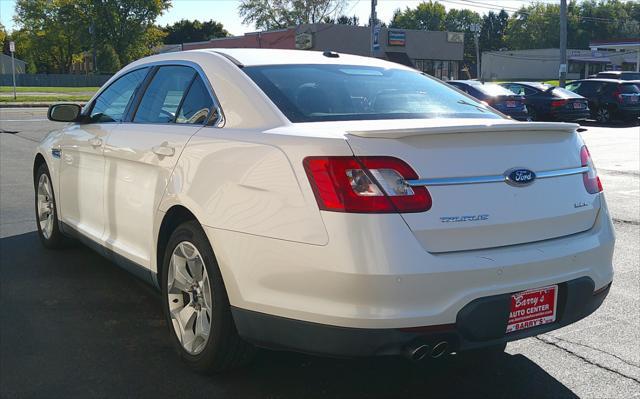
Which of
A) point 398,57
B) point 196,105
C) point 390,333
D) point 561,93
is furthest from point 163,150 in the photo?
point 398,57

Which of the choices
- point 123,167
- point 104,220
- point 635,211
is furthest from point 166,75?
point 635,211

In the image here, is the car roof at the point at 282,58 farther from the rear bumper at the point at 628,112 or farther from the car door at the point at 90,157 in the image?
the rear bumper at the point at 628,112

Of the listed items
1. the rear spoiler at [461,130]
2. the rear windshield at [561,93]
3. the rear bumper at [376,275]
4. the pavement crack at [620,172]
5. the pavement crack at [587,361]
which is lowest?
the pavement crack at [587,361]

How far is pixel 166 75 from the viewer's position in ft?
13.8

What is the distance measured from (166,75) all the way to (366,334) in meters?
2.36

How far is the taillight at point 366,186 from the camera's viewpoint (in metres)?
2.63

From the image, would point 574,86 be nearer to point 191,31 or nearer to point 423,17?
point 191,31

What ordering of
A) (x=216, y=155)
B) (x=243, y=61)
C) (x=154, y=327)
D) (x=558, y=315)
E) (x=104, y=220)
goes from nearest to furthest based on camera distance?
(x=558, y=315) < (x=216, y=155) < (x=243, y=61) < (x=154, y=327) < (x=104, y=220)

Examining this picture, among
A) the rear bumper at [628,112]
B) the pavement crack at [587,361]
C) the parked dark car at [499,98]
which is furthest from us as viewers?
the rear bumper at [628,112]

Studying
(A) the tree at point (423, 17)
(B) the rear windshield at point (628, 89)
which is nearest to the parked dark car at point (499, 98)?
(B) the rear windshield at point (628, 89)

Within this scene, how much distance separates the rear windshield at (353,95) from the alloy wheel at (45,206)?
2988mm

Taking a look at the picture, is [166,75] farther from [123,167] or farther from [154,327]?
[154,327]

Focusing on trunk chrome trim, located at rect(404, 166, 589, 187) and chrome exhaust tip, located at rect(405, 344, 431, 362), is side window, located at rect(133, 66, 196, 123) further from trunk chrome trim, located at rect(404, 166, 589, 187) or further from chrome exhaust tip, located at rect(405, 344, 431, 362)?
chrome exhaust tip, located at rect(405, 344, 431, 362)

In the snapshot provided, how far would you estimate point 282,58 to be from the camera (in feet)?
12.9
